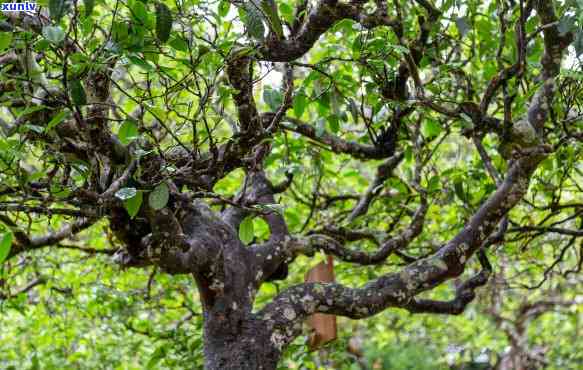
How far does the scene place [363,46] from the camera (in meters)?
1.70

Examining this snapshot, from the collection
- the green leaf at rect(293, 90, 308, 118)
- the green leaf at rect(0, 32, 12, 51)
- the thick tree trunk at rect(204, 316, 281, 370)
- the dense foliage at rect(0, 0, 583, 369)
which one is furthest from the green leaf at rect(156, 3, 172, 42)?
the thick tree trunk at rect(204, 316, 281, 370)

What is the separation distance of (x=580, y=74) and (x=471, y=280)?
114 centimetres

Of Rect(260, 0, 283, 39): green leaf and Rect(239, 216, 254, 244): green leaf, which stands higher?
Rect(260, 0, 283, 39): green leaf

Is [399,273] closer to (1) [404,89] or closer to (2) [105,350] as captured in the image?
(1) [404,89]

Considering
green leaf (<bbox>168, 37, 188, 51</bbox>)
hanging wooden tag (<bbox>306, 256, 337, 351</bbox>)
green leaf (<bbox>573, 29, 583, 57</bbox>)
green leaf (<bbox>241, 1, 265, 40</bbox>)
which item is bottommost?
hanging wooden tag (<bbox>306, 256, 337, 351</bbox>)

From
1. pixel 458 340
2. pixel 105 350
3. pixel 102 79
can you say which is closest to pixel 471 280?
pixel 102 79

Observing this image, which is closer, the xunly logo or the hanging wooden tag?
the xunly logo

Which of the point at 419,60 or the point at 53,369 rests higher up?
the point at 419,60

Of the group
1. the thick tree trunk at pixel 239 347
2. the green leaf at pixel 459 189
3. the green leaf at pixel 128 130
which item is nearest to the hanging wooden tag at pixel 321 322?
the green leaf at pixel 459 189

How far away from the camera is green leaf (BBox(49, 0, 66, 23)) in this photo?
1032 mm

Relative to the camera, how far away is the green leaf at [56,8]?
1.03 meters

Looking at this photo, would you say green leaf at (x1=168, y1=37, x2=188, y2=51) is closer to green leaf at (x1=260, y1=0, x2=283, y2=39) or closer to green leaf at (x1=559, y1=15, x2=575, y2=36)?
green leaf at (x1=260, y1=0, x2=283, y2=39)

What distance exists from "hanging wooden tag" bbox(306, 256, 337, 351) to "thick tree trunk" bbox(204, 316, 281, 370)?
920 mm

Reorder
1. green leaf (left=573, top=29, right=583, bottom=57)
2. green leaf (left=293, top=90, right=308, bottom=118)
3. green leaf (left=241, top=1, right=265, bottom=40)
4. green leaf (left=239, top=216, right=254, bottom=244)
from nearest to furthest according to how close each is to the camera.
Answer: green leaf (left=241, top=1, right=265, bottom=40), green leaf (left=573, top=29, right=583, bottom=57), green leaf (left=239, top=216, right=254, bottom=244), green leaf (left=293, top=90, right=308, bottom=118)
